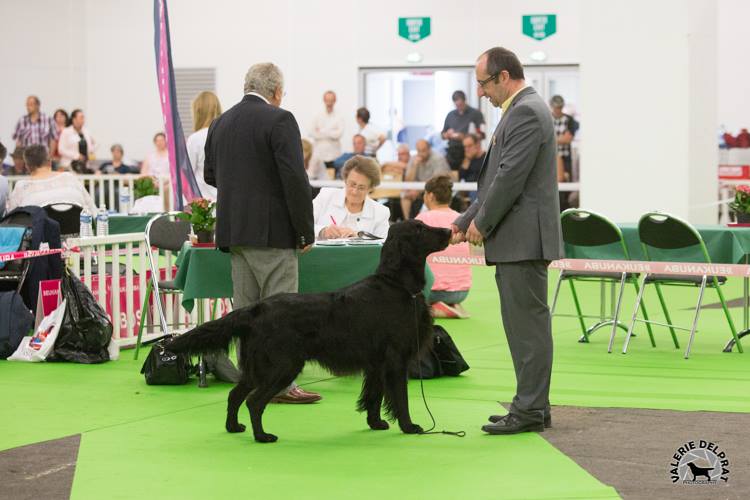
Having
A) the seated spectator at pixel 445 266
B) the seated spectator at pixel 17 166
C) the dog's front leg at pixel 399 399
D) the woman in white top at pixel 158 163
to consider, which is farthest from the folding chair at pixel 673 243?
the seated spectator at pixel 17 166

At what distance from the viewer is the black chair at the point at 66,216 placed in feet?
29.3

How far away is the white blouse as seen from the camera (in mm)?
7035

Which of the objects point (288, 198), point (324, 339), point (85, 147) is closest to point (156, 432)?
point (324, 339)

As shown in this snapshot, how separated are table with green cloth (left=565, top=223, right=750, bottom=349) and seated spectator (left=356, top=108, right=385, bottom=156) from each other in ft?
31.7

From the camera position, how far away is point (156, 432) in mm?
5098

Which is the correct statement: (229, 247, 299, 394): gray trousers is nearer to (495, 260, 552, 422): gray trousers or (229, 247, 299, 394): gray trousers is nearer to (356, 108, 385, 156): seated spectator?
(495, 260, 552, 422): gray trousers

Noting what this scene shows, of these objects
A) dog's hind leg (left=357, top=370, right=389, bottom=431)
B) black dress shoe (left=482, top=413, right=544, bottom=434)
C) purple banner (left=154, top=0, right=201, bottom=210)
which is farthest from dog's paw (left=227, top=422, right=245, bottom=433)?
purple banner (left=154, top=0, right=201, bottom=210)

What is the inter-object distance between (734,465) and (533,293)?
3.40 ft

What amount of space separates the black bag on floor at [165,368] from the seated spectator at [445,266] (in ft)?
8.37

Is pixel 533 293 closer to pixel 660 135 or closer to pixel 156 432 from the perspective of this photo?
pixel 156 432

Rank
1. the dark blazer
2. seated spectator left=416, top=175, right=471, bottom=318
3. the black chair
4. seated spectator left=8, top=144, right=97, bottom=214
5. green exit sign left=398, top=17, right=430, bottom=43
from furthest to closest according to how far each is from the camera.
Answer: green exit sign left=398, top=17, right=430, bottom=43 < seated spectator left=8, top=144, right=97, bottom=214 < the black chair < seated spectator left=416, top=175, right=471, bottom=318 < the dark blazer

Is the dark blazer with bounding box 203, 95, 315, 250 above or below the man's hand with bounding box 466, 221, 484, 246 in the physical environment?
above

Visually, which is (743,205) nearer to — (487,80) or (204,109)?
(487,80)

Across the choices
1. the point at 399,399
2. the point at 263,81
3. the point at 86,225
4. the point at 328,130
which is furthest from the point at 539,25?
the point at 399,399
